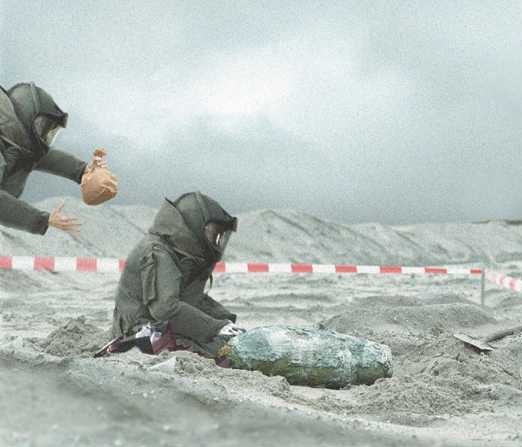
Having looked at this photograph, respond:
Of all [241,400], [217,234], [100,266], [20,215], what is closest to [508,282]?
[100,266]

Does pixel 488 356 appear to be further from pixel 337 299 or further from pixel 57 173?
pixel 337 299

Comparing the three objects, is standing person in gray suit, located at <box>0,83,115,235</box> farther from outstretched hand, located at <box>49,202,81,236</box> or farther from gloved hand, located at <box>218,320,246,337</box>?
gloved hand, located at <box>218,320,246,337</box>

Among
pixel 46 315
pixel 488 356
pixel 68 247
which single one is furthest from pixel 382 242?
pixel 488 356

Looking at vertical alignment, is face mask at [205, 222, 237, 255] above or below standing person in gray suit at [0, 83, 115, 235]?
below

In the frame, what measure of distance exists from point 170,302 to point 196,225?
1.69 feet

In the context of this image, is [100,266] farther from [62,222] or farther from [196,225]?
[62,222]

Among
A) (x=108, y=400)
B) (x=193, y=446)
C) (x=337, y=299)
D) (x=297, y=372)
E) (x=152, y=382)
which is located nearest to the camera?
(x=193, y=446)

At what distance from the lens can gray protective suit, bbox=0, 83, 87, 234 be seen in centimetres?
446

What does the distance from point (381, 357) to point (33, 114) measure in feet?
8.07

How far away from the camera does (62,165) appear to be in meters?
4.86

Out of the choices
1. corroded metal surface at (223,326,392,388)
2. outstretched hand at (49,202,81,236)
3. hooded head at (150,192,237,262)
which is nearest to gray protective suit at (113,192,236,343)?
hooded head at (150,192,237,262)

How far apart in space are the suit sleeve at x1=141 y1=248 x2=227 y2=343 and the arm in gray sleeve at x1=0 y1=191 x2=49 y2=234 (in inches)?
33.3

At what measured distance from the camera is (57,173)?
490cm

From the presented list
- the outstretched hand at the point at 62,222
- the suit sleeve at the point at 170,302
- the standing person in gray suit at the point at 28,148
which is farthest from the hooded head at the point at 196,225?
the outstretched hand at the point at 62,222
